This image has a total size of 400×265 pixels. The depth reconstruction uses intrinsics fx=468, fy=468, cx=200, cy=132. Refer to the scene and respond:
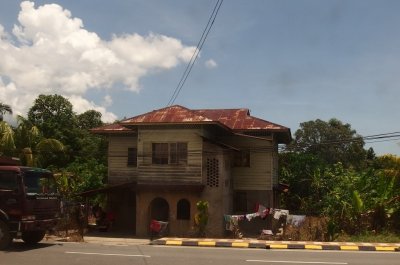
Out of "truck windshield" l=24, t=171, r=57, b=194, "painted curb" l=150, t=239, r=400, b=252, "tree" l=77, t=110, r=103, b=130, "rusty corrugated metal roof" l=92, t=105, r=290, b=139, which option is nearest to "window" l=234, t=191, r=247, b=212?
"rusty corrugated metal roof" l=92, t=105, r=290, b=139

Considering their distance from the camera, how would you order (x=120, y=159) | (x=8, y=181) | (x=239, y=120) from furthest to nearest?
1. (x=239, y=120)
2. (x=120, y=159)
3. (x=8, y=181)

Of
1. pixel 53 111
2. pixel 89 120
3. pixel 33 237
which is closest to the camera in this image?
pixel 33 237

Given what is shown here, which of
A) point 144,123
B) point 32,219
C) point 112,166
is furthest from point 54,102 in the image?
point 32,219

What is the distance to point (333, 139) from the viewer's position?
2884 inches

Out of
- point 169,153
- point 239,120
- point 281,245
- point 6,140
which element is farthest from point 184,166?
point 6,140

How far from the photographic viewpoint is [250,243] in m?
17.7

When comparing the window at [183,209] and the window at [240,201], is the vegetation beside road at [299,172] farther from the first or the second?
the window at [183,209]

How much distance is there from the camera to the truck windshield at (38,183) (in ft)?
50.5

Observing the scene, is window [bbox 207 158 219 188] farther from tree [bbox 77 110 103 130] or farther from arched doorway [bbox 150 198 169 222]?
tree [bbox 77 110 103 130]

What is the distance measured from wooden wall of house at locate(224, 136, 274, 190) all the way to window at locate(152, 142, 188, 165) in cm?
403

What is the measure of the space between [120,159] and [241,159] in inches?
289

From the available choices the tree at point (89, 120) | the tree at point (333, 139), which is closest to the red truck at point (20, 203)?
the tree at point (89, 120)

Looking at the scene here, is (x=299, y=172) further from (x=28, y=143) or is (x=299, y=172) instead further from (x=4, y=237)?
(x=4, y=237)

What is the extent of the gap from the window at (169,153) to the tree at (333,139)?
47.8m
